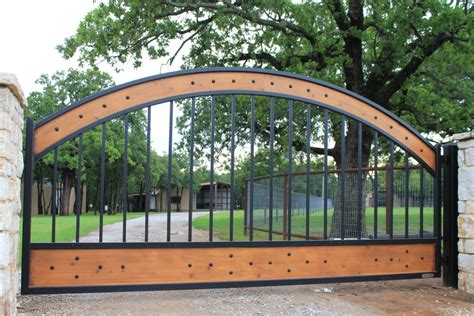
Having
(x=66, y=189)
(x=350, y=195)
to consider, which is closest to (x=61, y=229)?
(x=350, y=195)

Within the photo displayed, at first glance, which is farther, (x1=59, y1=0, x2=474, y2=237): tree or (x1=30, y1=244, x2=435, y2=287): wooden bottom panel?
(x1=59, y1=0, x2=474, y2=237): tree

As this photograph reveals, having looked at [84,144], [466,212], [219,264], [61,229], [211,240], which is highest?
[84,144]

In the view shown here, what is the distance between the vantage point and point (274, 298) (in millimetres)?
4902

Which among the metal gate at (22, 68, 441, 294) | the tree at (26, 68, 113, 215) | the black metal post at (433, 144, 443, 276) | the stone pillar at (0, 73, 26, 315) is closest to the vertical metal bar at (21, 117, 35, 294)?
the metal gate at (22, 68, 441, 294)

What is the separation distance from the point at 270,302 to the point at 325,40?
7348 millimetres

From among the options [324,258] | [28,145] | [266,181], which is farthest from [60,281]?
[266,181]

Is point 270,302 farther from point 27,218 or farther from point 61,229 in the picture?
point 61,229

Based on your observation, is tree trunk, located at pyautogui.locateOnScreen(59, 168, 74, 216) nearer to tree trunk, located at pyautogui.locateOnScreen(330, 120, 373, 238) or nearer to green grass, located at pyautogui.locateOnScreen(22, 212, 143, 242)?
green grass, located at pyautogui.locateOnScreen(22, 212, 143, 242)

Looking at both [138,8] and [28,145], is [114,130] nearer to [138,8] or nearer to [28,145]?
[138,8]

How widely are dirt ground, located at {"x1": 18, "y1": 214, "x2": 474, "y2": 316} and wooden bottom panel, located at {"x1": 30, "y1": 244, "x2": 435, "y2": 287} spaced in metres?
0.22

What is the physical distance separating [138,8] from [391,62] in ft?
19.1

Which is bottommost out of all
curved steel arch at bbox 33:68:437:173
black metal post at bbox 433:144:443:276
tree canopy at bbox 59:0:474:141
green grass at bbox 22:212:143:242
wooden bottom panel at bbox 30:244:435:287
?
green grass at bbox 22:212:143:242

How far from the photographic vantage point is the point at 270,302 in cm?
473

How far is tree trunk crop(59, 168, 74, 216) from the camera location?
31.5m
